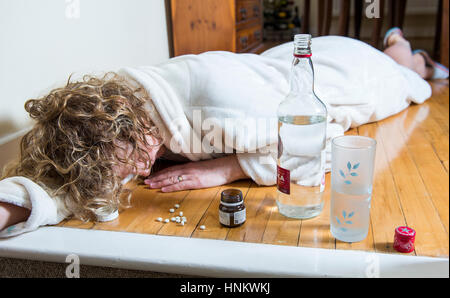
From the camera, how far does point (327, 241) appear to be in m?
0.82

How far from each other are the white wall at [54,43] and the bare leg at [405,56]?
1087 millimetres

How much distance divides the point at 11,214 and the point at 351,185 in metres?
0.64

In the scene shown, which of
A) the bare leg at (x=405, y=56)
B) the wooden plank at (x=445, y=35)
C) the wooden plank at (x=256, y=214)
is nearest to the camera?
the wooden plank at (x=256, y=214)

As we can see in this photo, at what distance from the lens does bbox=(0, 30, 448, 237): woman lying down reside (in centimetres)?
91

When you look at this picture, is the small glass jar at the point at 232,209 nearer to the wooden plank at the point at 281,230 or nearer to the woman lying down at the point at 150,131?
the wooden plank at the point at 281,230

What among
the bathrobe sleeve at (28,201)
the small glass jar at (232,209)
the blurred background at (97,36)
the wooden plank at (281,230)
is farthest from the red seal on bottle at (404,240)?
the blurred background at (97,36)

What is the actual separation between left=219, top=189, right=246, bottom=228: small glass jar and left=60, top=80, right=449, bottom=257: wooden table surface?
0.02 metres

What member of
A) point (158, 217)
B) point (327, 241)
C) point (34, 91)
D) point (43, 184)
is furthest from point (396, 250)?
point (34, 91)

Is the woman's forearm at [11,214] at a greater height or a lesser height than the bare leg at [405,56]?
lesser

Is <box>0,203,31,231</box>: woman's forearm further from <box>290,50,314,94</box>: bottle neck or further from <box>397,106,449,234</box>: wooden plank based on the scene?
<box>397,106,449,234</box>: wooden plank

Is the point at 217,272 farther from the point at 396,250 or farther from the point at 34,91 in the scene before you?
the point at 34,91

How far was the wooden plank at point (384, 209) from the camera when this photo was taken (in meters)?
0.82

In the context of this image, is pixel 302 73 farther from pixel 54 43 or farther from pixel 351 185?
pixel 54 43

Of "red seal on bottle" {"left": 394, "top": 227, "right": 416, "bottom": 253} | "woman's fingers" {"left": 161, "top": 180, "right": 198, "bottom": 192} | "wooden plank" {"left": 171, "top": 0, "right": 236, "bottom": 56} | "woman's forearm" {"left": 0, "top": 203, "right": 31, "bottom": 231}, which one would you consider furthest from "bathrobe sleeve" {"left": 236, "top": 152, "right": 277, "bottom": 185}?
"wooden plank" {"left": 171, "top": 0, "right": 236, "bottom": 56}
